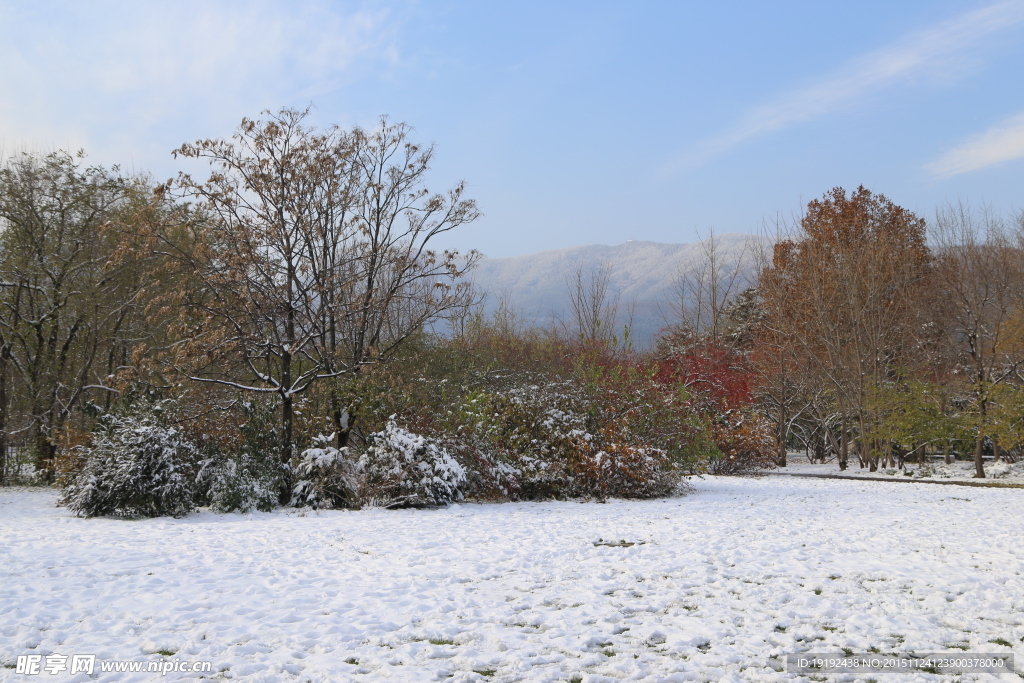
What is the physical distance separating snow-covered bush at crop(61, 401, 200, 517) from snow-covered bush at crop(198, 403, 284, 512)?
26cm

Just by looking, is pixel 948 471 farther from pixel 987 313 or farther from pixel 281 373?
pixel 281 373

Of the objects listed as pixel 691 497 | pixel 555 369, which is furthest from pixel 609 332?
pixel 691 497

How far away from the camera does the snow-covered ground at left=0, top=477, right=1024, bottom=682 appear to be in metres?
3.74

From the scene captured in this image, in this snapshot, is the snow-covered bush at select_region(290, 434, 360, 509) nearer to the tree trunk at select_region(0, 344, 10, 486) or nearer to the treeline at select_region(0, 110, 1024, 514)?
the treeline at select_region(0, 110, 1024, 514)

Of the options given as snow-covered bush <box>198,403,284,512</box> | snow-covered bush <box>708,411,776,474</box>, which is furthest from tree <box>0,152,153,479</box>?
snow-covered bush <box>708,411,776,474</box>

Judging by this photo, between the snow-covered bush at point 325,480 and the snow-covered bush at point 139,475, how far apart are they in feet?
4.48

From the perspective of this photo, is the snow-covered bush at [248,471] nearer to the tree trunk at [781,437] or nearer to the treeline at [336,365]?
the treeline at [336,365]

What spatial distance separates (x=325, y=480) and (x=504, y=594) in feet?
15.6

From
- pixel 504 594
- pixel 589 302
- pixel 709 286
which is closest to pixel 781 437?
pixel 709 286

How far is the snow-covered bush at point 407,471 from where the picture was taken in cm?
904

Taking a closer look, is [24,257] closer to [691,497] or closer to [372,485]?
[372,485]

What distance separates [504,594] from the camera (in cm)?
493

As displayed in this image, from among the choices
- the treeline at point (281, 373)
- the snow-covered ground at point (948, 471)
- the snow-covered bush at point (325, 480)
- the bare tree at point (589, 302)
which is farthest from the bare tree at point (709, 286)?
the snow-covered bush at point (325, 480)

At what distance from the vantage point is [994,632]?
13.1 feet
